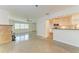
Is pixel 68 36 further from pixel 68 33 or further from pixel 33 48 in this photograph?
pixel 33 48

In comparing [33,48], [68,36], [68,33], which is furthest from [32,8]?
[68,36]

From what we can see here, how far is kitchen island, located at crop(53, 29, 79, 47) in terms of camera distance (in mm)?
7689

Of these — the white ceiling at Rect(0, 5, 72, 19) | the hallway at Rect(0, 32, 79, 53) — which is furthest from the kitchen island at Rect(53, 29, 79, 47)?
the white ceiling at Rect(0, 5, 72, 19)

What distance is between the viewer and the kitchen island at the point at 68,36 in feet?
25.2

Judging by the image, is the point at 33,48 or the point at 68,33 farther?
the point at 68,33

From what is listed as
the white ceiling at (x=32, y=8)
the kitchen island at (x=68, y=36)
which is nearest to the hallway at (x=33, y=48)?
the kitchen island at (x=68, y=36)

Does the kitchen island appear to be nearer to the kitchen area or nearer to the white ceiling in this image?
the kitchen area

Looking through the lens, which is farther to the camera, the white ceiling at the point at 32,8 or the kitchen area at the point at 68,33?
the kitchen area at the point at 68,33

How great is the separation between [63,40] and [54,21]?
5.88m

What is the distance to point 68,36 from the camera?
8602 millimetres

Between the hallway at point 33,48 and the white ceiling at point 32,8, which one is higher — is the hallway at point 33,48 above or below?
below

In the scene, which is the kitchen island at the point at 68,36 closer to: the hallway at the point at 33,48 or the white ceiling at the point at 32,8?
the hallway at the point at 33,48

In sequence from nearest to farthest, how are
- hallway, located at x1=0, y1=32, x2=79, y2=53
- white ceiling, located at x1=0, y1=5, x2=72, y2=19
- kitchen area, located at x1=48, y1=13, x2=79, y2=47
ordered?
1. hallway, located at x1=0, y1=32, x2=79, y2=53
2. white ceiling, located at x1=0, y1=5, x2=72, y2=19
3. kitchen area, located at x1=48, y1=13, x2=79, y2=47
